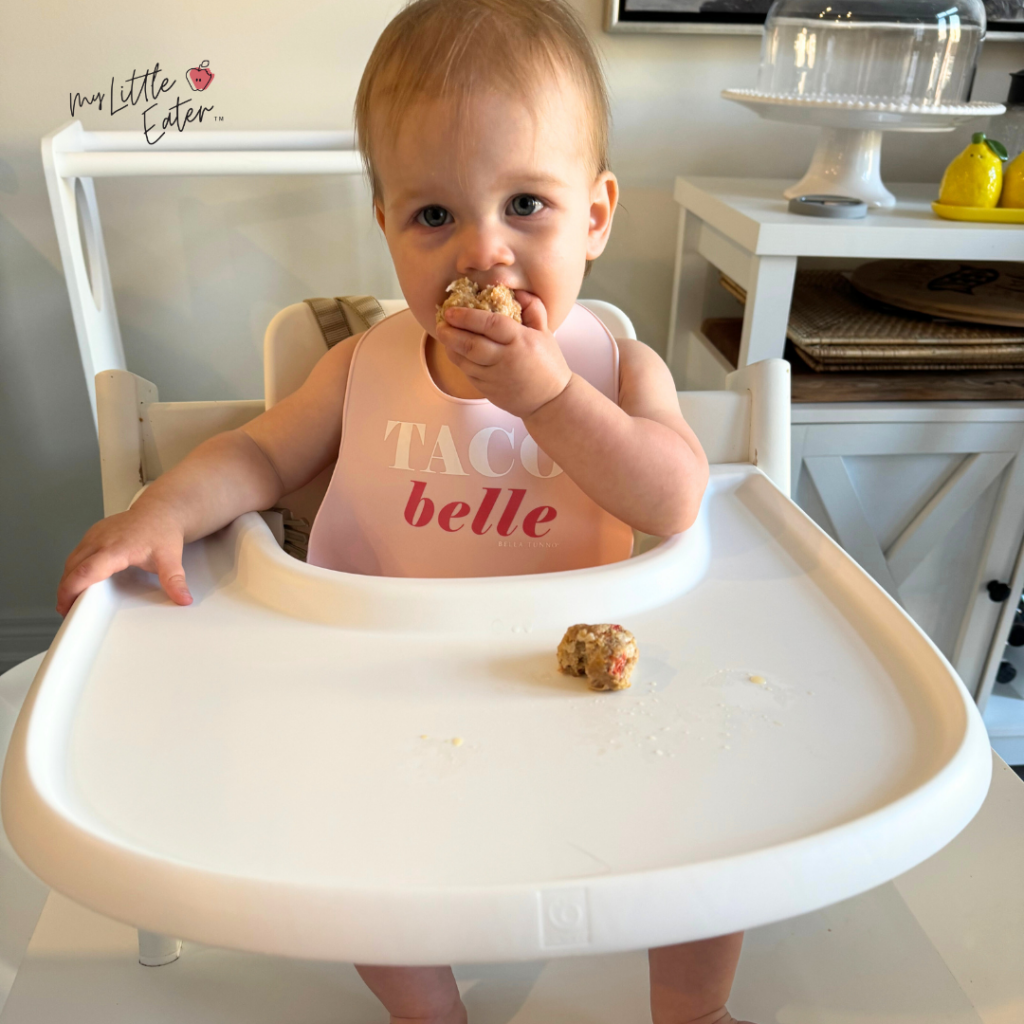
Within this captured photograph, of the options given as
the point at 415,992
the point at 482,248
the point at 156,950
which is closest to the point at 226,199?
the point at 482,248

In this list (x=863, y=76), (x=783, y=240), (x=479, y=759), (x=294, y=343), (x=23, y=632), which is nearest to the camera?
(x=479, y=759)

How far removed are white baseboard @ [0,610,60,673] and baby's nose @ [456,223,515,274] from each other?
1258 millimetres

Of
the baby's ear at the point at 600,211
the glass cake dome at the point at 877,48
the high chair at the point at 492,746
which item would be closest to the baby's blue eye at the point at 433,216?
the baby's ear at the point at 600,211

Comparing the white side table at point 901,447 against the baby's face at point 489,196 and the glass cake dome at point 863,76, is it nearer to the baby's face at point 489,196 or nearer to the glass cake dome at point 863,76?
the glass cake dome at point 863,76

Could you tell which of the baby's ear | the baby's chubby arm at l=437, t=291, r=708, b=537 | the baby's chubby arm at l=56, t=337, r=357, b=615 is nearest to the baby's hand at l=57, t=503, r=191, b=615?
the baby's chubby arm at l=56, t=337, r=357, b=615

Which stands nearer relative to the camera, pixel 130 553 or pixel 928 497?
pixel 130 553

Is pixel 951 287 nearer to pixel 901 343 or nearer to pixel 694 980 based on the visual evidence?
pixel 901 343

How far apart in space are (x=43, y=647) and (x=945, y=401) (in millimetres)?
1457

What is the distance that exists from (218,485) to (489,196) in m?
0.28

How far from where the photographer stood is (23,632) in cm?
159

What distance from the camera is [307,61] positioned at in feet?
4.25

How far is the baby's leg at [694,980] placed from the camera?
63 centimetres

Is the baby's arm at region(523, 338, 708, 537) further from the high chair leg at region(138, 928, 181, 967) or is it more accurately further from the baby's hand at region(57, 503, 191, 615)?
the high chair leg at region(138, 928, 181, 967)

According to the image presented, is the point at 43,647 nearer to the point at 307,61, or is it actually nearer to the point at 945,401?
the point at 307,61
